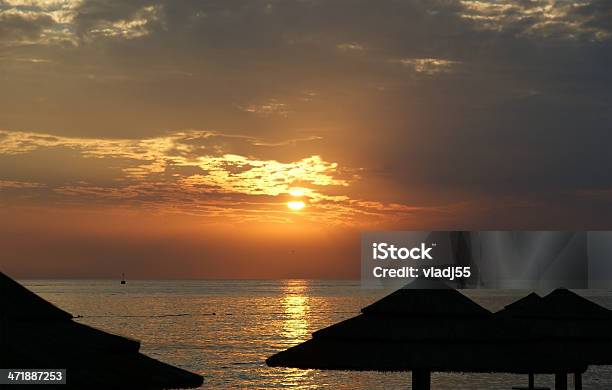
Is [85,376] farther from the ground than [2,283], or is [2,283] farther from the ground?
[2,283]

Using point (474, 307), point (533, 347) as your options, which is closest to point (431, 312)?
point (474, 307)

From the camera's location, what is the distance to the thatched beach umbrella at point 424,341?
16016 millimetres

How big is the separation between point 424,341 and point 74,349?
6.29m

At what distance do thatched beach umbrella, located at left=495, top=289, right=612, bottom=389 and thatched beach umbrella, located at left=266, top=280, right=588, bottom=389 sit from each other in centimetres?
645

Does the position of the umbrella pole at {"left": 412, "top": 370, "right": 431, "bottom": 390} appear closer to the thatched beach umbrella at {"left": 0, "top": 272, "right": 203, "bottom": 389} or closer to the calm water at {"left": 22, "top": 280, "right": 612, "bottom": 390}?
the thatched beach umbrella at {"left": 0, "top": 272, "right": 203, "bottom": 389}

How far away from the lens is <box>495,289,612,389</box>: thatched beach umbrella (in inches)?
914

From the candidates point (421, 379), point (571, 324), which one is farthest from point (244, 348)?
point (421, 379)

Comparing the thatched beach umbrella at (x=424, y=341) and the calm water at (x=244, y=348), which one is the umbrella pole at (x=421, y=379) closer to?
the thatched beach umbrella at (x=424, y=341)

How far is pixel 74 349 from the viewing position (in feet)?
43.9

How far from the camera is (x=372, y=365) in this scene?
53.1 ft

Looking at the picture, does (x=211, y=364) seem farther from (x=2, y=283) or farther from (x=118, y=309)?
(x=118, y=309)

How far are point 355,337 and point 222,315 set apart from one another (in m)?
117

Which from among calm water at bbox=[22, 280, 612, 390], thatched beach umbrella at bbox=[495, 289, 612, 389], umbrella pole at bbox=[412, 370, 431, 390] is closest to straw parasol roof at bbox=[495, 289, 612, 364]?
thatched beach umbrella at bbox=[495, 289, 612, 389]

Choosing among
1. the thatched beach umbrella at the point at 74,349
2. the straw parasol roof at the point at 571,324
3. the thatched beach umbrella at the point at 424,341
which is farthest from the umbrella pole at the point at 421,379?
the straw parasol roof at the point at 571,324
